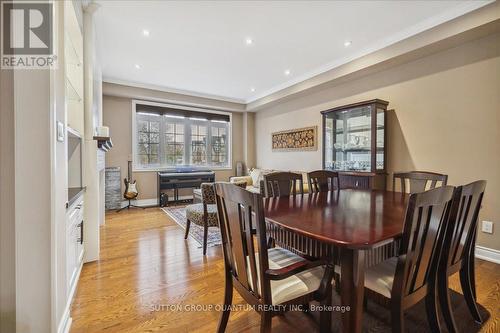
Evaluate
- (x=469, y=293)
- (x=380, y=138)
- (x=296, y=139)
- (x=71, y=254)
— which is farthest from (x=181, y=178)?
(x=469, y=293)

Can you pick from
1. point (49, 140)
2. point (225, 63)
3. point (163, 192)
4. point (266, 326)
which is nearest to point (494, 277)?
point (266, 326)

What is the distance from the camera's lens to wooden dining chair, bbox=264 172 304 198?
2.27 metres

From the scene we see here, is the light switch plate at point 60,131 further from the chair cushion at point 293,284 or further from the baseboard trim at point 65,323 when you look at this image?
the chair cushion at point 293,284

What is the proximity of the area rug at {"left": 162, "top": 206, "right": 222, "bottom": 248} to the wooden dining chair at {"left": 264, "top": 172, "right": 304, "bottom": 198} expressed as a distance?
4.15 feet

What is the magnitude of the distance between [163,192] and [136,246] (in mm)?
2743

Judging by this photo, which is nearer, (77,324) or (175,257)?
(77,324)

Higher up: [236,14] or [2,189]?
[236,14]

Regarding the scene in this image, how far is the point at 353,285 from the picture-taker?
999mm

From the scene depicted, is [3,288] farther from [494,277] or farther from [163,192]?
[163,192]

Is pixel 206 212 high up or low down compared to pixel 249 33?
down

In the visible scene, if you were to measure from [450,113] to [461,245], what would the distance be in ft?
6.98

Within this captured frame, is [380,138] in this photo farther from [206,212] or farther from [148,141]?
[148,141]

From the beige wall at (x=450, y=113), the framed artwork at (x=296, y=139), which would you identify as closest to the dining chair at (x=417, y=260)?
the beige wall at (x=450, y=113)

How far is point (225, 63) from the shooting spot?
3.94 meters
